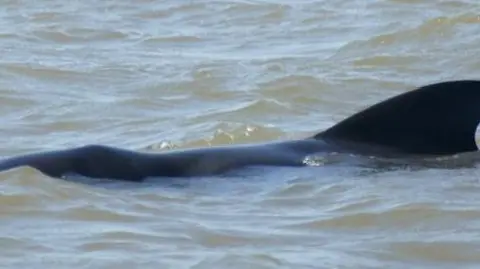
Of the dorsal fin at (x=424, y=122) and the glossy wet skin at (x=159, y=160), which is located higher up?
the dorsal fin at (x=424, y=122)

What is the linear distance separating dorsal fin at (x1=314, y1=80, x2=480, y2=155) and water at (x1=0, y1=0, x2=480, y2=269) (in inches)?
7.3

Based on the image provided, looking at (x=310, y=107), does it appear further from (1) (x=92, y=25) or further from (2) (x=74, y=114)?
(1) (x=92, y=25)

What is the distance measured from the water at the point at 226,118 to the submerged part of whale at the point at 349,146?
5.1 inches

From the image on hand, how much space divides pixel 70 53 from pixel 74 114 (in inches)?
130

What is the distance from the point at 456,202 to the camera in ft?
27.3

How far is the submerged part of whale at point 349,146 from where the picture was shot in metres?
8.55

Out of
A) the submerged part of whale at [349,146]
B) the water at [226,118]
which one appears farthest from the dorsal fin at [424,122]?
the water at [226,118]

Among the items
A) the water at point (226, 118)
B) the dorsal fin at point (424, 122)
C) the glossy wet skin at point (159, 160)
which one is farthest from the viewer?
the dorsal fin at point (424, 122)

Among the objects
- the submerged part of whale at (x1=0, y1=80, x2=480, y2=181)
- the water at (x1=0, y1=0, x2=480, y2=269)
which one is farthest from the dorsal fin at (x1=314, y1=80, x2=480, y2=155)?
the water at (x1=0, y1=0, x2=480, y2=269)

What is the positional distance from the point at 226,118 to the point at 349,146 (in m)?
2.63

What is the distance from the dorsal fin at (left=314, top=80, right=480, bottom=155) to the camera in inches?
345

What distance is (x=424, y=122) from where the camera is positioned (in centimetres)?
888

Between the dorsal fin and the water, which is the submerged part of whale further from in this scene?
the water

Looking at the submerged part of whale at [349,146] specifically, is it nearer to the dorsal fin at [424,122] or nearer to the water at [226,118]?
the dorsal fin at [424,122]
